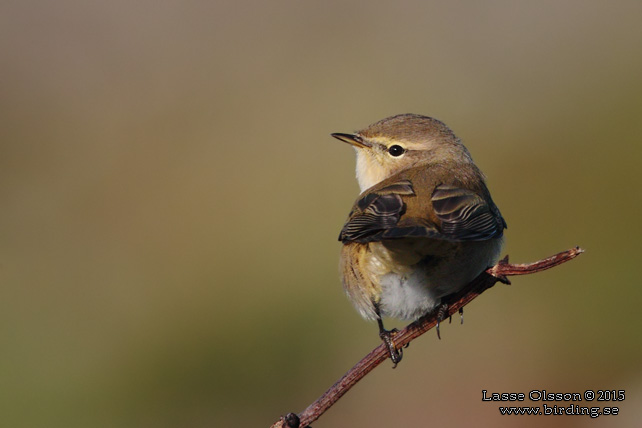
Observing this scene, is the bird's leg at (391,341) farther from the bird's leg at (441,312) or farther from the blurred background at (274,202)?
the blurred background at (274,202)

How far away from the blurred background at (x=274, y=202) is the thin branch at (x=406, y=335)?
254 cm

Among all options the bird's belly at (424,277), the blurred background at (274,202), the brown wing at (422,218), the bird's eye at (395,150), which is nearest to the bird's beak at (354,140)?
the bird's eye at (395,150)

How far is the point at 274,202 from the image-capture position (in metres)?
9.15

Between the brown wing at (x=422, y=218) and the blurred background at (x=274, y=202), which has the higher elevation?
the blurred background at (x=274, y=202)

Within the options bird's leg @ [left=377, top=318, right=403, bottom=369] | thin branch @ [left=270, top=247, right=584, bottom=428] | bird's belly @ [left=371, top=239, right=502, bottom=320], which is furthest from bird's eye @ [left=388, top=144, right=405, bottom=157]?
thin branch @ [left=270, top=247, right=584, bottom=428]

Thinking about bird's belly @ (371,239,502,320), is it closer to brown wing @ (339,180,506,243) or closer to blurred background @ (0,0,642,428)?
brown wing @ (339,180,506,243)

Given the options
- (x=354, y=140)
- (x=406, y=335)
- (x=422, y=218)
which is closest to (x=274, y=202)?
(x=354, y=140)

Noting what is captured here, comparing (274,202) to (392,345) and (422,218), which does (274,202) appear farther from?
(392,345)

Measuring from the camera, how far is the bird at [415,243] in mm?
3516

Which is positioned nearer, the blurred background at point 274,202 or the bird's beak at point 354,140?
the bird's beak at point 354,140

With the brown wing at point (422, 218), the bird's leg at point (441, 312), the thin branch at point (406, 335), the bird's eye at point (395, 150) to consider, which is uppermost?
the bird's eye at point (395, 150)

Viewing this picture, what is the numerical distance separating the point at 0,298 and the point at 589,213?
616 centimetres

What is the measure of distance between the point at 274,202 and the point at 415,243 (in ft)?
18.7

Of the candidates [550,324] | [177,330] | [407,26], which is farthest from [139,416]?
[407,26]
